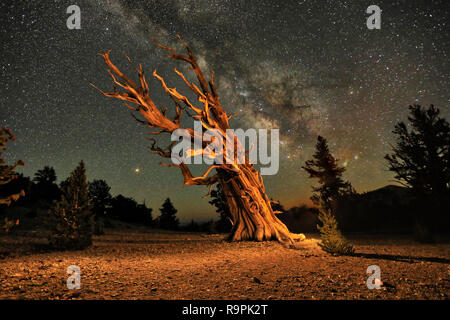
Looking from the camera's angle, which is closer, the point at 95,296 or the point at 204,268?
the point at 95,296

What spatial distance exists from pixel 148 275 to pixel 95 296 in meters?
1.40

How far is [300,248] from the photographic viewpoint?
333 inches

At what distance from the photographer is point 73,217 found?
349 inches

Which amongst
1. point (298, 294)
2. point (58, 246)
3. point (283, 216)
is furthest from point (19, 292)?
point (283, 216)

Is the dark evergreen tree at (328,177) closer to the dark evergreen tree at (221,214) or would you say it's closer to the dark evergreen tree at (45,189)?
the dark evergreen tree at (221,214)

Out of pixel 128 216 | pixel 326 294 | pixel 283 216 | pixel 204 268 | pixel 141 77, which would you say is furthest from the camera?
pixel 128 216

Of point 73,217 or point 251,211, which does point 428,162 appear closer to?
point 251,211

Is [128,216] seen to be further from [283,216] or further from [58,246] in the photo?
[58,246]

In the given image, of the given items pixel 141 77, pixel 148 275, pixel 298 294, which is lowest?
pixel 148 275

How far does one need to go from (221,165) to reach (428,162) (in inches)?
656

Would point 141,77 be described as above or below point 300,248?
above

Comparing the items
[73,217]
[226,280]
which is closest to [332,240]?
[226,280]

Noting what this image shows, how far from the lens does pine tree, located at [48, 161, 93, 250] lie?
859 cm

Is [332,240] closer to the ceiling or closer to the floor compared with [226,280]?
closer to the ceiling
